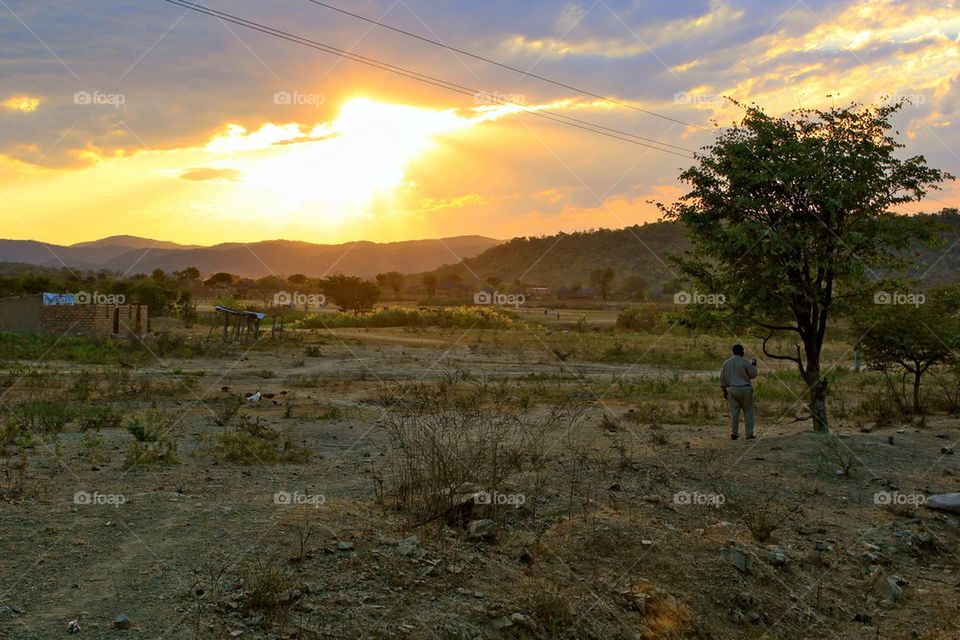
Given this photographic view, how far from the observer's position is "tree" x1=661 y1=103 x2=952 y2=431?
1169 centimetres

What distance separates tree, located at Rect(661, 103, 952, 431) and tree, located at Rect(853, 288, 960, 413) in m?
3.01

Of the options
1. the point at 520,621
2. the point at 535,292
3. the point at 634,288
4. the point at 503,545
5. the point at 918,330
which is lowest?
the point at 520,621

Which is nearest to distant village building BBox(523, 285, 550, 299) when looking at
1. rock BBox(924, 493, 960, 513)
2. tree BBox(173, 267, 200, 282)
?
tree BBox(173, 267, 200, 282)

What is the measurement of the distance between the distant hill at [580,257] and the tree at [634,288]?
210 cm

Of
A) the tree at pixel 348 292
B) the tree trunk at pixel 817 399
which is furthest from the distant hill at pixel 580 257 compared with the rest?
the tree trunk at pixel 817 399

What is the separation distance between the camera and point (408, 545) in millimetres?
6641

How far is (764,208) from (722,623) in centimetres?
779

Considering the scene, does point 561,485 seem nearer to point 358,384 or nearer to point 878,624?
point 878,624

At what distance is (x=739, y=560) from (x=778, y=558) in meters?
0.57

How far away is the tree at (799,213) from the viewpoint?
11.7m

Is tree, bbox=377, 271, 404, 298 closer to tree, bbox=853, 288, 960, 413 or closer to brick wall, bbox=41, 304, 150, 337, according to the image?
brick wall, bbox=41, 304, 150, 337

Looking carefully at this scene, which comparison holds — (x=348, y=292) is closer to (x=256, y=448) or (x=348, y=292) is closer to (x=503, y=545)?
(x=256, y=448)

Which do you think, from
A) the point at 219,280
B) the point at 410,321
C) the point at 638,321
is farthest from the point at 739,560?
the point at 219,280

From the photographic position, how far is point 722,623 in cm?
661
